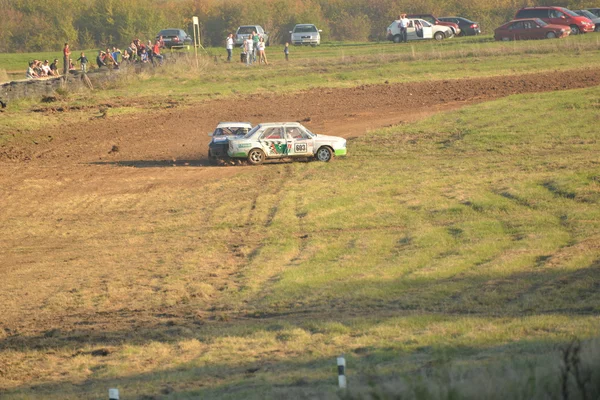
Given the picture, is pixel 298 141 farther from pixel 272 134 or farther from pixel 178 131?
pixel 178 131

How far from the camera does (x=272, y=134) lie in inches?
917

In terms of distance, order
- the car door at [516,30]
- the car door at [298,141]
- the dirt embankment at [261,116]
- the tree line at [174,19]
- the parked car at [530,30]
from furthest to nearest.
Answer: the tree line at [174,19]
the car door at [516,30]
the parked car at [530,30]
the dirt embankment at [261,116]
the car door at [298,141]

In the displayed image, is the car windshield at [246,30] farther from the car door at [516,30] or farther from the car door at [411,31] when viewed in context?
the car door at [516,30]

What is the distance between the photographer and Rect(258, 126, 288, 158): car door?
23234 millimetres

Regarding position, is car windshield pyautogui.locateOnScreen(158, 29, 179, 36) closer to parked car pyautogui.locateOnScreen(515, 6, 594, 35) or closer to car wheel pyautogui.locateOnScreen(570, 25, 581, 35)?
parked car pyautogui.locateOnScreen(515, 6, 594, 35)

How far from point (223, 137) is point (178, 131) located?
570 cm

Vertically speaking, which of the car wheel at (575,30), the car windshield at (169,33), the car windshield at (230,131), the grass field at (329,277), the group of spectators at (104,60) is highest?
the car windshield at (169,33)

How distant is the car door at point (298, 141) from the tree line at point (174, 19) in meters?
50.1

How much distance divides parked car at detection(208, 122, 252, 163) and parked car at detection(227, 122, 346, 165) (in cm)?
40

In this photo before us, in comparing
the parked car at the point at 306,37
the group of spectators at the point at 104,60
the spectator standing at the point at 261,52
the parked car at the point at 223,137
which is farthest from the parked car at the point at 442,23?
the parked car at the point at 223,137

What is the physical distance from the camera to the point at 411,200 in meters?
17.9

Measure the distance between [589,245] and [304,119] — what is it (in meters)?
18.0

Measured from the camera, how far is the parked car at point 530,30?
5200cm

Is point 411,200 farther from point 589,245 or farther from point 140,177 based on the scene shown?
point 140,177
